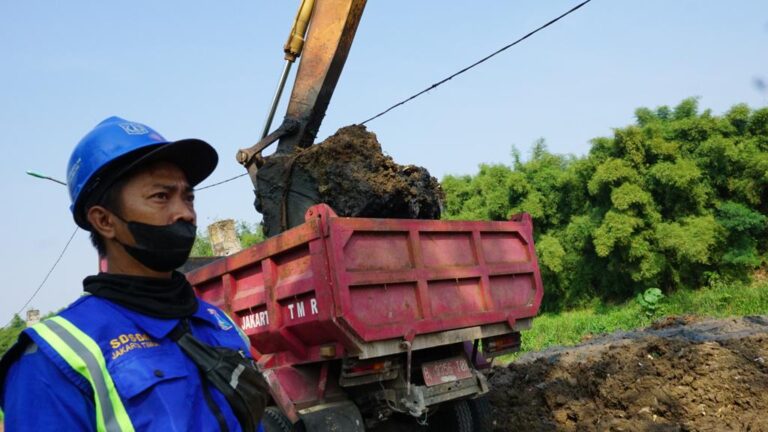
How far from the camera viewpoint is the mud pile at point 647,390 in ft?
17.8

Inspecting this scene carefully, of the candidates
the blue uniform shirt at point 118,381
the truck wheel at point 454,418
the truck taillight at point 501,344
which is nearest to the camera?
the blue uniform shirt at point 118,381

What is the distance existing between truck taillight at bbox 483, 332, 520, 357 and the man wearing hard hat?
349cm

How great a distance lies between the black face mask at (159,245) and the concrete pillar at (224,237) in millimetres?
7319

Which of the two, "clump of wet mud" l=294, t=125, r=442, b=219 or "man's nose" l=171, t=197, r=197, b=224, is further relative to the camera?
"clump of wet mud" l=294, t=125, r=442, b=219

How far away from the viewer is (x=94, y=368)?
4.59 ft

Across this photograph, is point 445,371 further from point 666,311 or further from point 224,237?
point 666,311

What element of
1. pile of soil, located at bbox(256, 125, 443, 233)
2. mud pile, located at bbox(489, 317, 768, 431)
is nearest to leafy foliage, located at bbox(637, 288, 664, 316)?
mud pile, located at bbox(489, 317, 768, 431)

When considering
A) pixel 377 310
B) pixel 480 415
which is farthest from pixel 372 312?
pixel 480 415

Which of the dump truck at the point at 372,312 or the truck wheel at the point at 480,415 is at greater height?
the dump truck at the point at 372,312

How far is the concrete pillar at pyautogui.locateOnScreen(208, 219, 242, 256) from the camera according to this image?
8.91 m

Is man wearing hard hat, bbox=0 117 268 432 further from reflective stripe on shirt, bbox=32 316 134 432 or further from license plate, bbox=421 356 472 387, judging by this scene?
license plate, bbox=421 356 472 387

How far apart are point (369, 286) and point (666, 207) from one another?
17626mm

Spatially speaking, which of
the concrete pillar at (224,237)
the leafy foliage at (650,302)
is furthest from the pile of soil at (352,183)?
the leafy foliage at (650,302)

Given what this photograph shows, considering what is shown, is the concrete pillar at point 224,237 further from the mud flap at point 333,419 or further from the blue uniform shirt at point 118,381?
the blue uniform shirt at point 118,381
